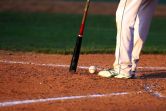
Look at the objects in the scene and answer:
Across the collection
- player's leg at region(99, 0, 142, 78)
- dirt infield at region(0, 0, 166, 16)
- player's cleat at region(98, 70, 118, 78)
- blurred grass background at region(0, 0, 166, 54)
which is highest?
player's leg at region(99, 0, 142, 78)

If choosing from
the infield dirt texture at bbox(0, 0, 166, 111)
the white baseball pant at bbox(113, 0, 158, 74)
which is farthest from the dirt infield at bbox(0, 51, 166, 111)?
the white baseball pant at bbox(113, 0, 158, 74)

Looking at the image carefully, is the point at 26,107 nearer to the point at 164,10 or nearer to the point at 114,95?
the point at 114,95

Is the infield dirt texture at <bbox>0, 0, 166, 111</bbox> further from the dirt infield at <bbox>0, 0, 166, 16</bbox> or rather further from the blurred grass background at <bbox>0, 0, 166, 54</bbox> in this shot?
the dirt infield at <bbox>0, 0, 166, 16</bbox>

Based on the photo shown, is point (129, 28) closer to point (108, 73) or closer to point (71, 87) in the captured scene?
point (108, 73)

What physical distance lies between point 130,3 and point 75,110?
8.46ft

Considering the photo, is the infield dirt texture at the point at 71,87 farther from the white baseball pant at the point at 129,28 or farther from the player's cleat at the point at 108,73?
the white baseball pant at the point at 129,28

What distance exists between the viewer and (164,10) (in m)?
31.5

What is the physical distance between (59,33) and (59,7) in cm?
1232

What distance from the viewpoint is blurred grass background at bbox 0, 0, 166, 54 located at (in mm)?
13602

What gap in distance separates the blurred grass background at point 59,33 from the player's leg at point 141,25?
3.67m

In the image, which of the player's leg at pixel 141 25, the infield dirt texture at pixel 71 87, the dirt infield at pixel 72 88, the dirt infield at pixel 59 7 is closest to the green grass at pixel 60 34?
the dirt infield at pixel 59 7

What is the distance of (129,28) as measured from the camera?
832 cm

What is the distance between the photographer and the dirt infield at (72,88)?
21.1ft

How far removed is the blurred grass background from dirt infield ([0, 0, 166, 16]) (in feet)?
3.64
